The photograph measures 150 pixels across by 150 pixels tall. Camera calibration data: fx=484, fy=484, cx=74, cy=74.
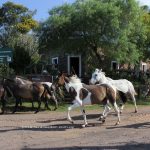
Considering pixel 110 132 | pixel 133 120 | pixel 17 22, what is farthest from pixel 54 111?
pixel 17 22

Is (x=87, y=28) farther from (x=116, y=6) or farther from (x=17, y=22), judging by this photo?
(x=17, y=22)

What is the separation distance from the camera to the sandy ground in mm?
13281

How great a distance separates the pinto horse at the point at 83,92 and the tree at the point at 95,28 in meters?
14.2

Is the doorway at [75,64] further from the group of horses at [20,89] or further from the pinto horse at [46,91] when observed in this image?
the group of horses at [20,89]

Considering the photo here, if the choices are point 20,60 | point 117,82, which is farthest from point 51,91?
point 20,60

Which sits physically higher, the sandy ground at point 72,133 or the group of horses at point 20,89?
the group of horses at point 20,89

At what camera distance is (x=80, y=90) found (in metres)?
17.1

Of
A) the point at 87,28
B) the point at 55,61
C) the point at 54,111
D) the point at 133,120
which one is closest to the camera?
the point at 133,120

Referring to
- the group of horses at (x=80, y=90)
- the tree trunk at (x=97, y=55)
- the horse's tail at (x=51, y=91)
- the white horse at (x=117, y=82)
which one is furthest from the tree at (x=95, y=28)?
the white horse at (x=117, y=82)

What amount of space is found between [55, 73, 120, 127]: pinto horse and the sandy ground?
0.83 m

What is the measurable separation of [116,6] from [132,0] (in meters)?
1.42

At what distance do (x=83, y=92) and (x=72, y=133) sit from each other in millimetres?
2054

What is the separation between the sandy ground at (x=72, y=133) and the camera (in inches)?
523

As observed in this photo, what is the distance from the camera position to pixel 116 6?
107ft
